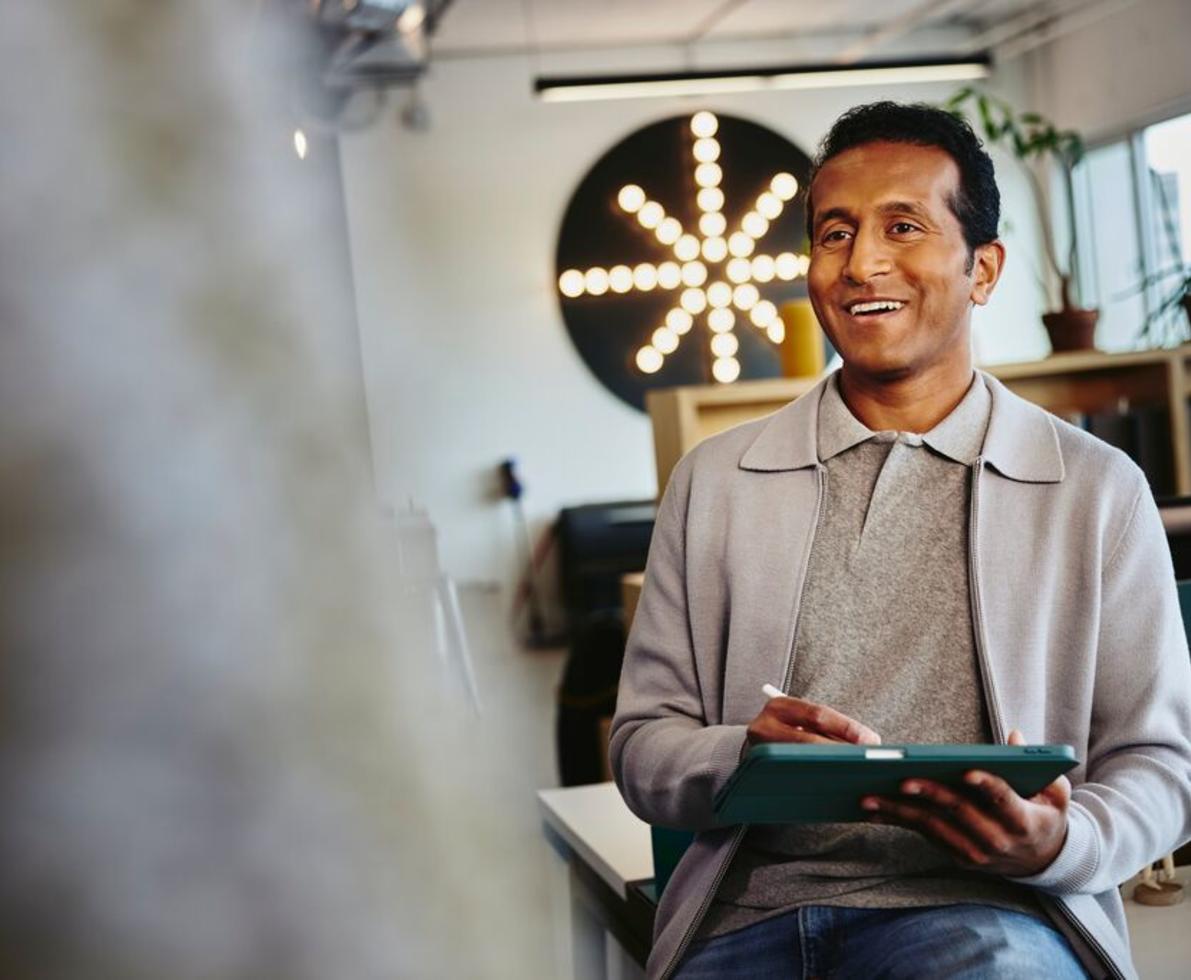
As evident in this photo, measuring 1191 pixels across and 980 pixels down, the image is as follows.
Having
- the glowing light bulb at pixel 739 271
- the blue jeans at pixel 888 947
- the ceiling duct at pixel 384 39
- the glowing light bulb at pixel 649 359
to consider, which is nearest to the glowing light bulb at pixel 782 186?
the glowing light bulb at pixel 739 271

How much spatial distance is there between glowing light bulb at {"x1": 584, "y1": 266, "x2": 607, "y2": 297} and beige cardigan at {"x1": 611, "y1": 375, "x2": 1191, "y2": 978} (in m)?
6.39

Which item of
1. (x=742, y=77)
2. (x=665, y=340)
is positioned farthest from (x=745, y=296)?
(x=742, y=77)

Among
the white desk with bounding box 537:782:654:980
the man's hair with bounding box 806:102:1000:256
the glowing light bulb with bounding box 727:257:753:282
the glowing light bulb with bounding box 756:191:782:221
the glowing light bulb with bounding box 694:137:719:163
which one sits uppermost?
the glowing light bulb with bounding box 694:137:719:163

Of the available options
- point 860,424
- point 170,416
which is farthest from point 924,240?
point 170,416

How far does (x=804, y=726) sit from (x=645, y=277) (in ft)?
22.4

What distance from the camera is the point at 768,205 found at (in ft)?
25.4

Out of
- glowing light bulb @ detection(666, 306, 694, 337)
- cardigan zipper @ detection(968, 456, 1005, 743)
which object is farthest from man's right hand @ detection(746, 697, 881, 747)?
glowing light bulb @ detection(666, 306, 694, 337)

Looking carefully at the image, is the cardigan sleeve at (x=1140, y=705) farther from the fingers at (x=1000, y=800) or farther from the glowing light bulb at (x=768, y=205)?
the glowing light bulb at (x=768, y=205)

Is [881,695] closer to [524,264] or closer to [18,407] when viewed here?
[18,407]

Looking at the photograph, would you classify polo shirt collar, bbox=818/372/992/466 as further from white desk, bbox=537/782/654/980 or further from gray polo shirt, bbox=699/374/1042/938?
white desk, bbox=537/782/654/980

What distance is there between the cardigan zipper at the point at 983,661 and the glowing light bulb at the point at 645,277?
655 cm

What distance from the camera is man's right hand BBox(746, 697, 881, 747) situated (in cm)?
95

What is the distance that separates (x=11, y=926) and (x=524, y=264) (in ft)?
24.5

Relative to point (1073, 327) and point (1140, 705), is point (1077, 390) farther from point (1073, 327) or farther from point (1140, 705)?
point (1140, 705)
